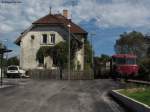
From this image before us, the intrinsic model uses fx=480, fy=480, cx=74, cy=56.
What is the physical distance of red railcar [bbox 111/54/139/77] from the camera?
58406 mm

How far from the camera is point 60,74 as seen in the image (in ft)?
221

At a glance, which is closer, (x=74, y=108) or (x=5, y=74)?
(x=74, y=108)

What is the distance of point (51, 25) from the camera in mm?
76062

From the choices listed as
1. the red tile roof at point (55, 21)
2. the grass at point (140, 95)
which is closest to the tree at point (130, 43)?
the red tile roof at point (55, 21)

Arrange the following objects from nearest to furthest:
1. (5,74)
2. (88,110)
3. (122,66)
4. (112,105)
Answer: (88,110), (112,105), (122,66), (5,74)

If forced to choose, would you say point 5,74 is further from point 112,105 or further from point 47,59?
point 112,105

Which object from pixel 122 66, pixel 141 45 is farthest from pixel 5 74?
pixel 141 45

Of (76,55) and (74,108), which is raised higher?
(76,55)

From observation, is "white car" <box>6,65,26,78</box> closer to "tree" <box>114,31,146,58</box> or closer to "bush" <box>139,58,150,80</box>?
"bush" <box>139,58,150,80</box>

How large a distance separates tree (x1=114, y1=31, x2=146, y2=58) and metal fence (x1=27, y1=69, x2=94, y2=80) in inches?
2523

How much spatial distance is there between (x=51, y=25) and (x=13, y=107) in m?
55.2

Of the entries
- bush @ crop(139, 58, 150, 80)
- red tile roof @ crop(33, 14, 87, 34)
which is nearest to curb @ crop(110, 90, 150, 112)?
bush @ crop(139, 58, 150, 80)

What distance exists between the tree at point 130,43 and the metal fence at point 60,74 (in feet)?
210

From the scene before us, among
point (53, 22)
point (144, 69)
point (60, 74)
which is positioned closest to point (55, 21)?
point (53, 22)
